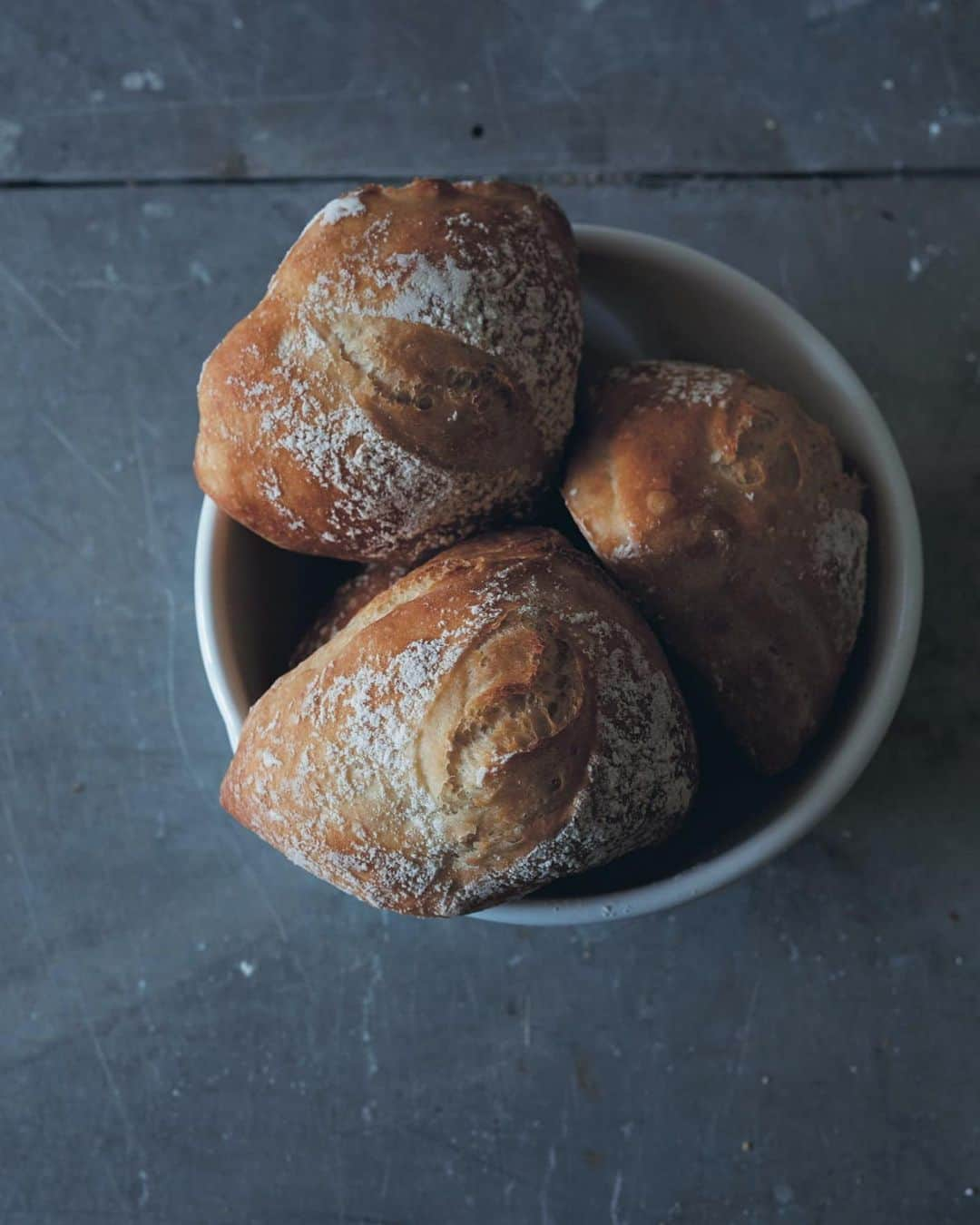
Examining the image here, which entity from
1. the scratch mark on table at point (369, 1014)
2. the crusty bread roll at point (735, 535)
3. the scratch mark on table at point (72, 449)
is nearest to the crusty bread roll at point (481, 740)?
the crusty bread roll at point (735, 535)

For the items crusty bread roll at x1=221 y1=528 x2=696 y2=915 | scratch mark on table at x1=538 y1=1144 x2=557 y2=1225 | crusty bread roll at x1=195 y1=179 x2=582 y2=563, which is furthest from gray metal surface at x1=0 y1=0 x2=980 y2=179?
scratch mark on table at x1=538 y1=1144 x2=557 y2=1225

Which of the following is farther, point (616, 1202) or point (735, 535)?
point (616, 1202)

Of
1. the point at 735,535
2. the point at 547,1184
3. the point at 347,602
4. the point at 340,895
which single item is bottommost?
the point at 547,1184

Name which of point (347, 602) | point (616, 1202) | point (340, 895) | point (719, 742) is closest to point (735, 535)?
point (719, 742)

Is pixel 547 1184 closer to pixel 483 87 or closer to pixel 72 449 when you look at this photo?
pixel 72 449

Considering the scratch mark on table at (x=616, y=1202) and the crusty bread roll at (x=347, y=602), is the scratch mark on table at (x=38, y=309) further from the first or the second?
the scratch mark on table at (x=616, y=1202)

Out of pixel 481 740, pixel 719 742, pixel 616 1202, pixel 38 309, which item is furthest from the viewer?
pixel 38 309

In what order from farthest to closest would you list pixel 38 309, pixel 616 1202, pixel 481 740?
pixel 38 309 → pixel 616 1202 → pixel 481 740
